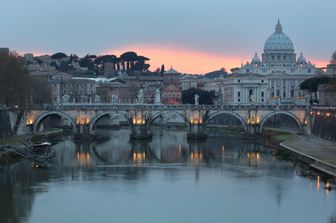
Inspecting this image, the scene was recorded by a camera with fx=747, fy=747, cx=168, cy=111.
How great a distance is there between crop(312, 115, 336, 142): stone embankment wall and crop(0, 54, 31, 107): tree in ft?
71.7

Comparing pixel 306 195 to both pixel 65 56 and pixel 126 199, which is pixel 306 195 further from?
pixel 65 56

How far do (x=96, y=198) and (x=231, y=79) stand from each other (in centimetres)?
8032

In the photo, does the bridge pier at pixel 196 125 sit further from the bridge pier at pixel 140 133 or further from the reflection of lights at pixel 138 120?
the reflection of lights at pixel 138 120

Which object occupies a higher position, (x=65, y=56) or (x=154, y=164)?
(x=65, y=56)

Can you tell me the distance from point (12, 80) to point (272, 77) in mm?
68534

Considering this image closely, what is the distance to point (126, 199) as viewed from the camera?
30.4 metres

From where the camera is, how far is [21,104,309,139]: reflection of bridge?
201 ft

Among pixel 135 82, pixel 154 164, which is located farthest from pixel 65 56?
pixel 154 164

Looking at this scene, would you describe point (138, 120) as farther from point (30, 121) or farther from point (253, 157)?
point (253, 157)

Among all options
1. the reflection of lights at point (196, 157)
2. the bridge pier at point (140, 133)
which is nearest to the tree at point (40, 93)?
the bridge pier at point (140, 133)

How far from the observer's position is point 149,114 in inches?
2485

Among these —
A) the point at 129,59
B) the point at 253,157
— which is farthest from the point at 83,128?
the point at 129,59

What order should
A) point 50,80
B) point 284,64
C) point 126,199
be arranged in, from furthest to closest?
point 284,64
point 50,80
point 126,199

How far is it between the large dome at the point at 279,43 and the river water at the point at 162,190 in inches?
3312
